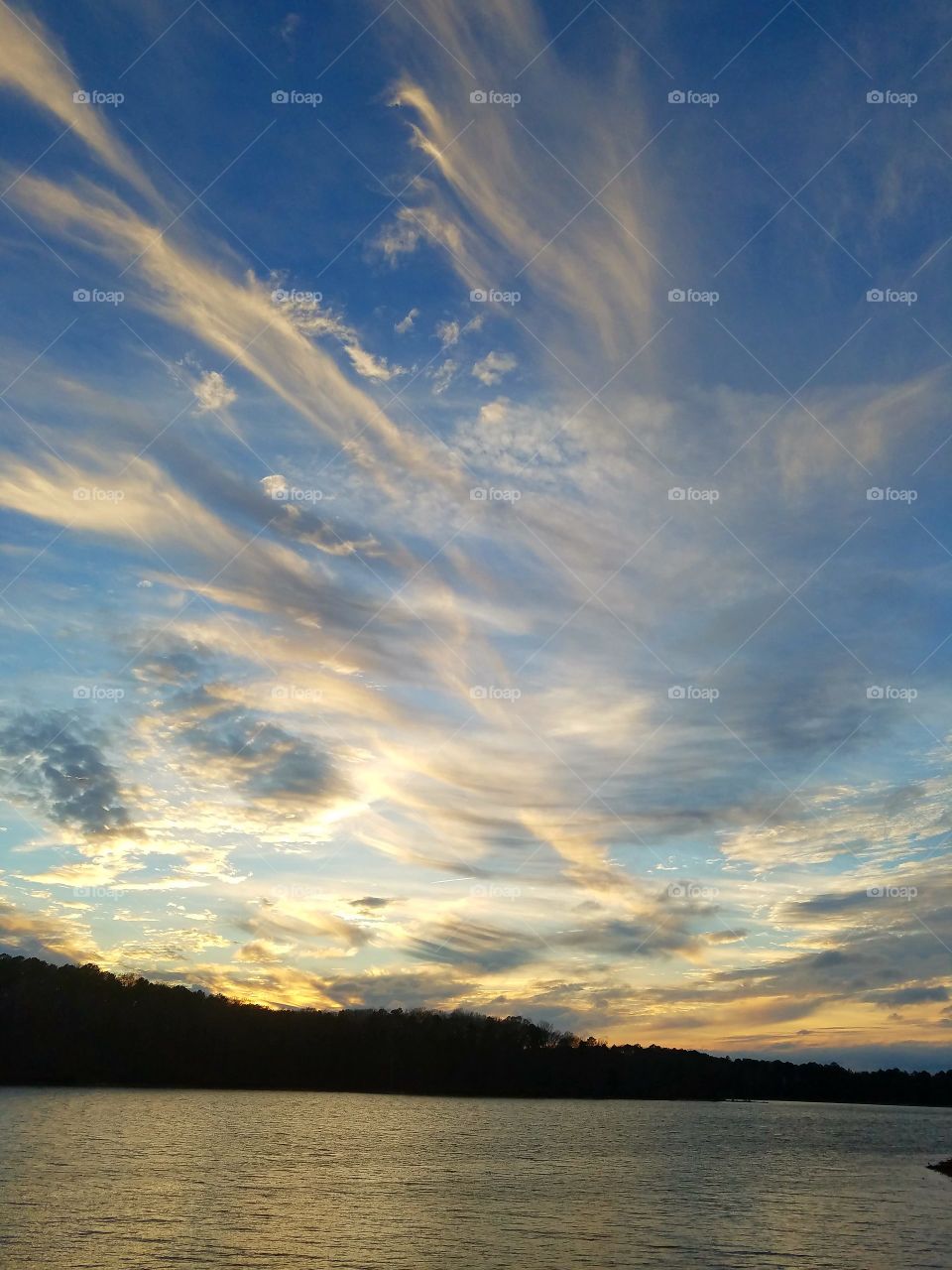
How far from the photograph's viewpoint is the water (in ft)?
154

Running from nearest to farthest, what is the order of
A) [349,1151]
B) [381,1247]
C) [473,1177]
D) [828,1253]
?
[381,1247], [828,1253], [473,1177], [349,1151]

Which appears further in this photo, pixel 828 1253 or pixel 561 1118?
pixel 561 1118

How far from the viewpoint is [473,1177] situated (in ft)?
270

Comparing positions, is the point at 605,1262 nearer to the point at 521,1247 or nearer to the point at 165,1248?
the point at 521,1247

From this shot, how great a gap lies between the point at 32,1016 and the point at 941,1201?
18058cm

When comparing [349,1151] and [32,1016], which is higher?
[32,1016]

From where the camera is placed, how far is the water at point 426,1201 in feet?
154

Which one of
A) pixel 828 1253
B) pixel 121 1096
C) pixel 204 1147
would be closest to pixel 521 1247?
pixel 828 1253

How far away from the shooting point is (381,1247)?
159 feet

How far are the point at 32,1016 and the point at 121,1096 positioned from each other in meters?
34.5

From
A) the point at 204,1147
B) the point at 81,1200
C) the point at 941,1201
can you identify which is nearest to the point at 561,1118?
the point at 204,1147

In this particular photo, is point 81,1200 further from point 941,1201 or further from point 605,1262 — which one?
point 941,1201

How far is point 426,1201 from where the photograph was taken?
66.9 meters

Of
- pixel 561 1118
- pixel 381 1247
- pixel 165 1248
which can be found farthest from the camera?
pixel 561 1118
